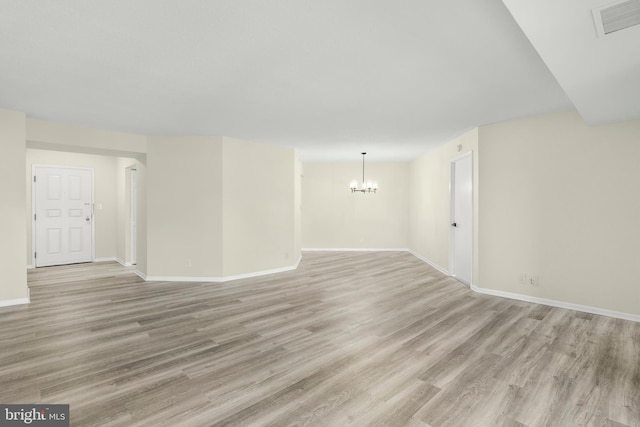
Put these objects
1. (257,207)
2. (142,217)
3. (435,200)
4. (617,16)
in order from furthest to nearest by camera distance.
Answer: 1. (435,200)
2. (257,207)
3. (142,217)
4. (617,16)

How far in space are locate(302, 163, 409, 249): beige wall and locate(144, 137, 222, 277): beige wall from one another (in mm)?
4035

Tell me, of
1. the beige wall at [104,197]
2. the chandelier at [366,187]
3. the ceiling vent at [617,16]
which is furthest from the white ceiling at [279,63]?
the chandelier at [366,187]

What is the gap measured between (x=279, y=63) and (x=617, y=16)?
2296mm

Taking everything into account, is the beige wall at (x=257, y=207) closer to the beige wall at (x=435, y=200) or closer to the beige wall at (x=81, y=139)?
the beige wall at (x=81, y=139)

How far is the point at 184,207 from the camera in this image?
5.53 meters

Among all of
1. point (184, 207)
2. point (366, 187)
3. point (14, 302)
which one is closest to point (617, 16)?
point (184, 207)

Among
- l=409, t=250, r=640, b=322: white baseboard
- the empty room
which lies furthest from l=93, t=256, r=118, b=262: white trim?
l=409, t=250, r=640, b=322: white baseboard

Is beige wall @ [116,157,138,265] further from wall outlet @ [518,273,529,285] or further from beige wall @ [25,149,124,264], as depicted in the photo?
wall outlet @ [518,273,529,285]

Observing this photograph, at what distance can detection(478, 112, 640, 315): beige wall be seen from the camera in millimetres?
3666

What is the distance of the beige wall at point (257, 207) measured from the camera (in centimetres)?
570

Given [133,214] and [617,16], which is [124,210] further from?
[617,16]

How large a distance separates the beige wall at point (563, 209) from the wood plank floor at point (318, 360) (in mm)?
443

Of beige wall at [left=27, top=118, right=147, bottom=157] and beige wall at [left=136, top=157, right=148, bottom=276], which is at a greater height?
beige wall at [left=27, top=118, right=147, bottom=157]

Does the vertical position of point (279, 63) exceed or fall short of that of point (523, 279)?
it exceeds it
